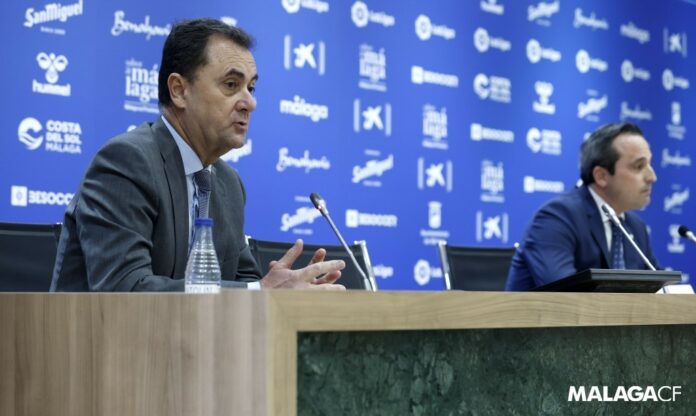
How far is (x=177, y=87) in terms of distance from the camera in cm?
276

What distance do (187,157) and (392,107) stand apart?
10.4 ft

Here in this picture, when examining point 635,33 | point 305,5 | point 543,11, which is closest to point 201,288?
point 305,5

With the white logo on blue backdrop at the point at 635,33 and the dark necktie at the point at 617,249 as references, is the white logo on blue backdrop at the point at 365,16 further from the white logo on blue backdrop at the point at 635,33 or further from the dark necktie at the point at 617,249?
the white logo on blue backdrop at the point at 635,33

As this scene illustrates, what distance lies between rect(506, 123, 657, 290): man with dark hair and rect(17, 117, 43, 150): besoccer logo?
1.99 meters

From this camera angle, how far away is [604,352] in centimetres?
187

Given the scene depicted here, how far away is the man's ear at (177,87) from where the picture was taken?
108 inches

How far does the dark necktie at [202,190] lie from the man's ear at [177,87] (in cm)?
23

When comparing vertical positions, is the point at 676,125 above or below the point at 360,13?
below

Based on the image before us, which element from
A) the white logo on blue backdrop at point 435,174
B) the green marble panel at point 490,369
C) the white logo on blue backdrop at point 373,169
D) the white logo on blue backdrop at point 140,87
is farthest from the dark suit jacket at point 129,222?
the white logo on blue backdrop at point 435,174

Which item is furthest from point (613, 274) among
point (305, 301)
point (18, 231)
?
point (18, 231)

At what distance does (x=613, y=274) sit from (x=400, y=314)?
2.64 ft

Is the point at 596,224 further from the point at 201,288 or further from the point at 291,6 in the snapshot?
the point at 201,288

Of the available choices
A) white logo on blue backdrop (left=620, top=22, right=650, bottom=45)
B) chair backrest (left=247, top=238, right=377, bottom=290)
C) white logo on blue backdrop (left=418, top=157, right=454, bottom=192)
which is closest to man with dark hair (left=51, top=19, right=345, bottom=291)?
chair backrest (left=247, top=238, right=377, bottom=290)

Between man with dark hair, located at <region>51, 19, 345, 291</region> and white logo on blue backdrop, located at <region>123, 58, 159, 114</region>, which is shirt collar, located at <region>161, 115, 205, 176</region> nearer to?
man with dark hair, located at <region>51, 19, 345, 291</region>
